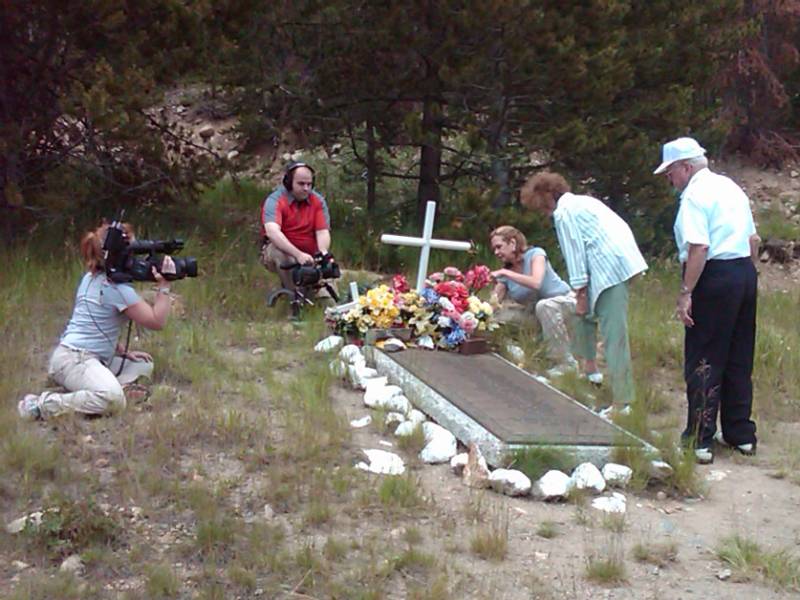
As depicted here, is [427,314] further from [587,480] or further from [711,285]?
[587,480]

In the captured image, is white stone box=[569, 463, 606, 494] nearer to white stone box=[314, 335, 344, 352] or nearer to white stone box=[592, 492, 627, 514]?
white stone box=[592, 492, 627, 514]

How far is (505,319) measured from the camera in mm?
8680

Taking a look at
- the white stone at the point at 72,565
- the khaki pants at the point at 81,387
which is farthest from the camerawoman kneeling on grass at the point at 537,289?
the white stone at the point at 72,565

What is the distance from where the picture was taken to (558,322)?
27.2 feet

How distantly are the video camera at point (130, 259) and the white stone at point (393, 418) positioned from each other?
55.8 inches

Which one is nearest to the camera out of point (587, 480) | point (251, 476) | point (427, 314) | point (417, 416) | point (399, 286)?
point (251, 476)

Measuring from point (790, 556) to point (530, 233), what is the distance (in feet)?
24.3

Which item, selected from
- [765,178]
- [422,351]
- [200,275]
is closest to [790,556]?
[422,351]

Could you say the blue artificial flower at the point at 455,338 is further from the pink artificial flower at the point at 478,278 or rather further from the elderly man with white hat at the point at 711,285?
the elderly man with white hat at the point at 711,285

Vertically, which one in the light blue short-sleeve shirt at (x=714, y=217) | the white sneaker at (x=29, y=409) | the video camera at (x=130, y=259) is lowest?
the white sneaker at (x=29, y=409)

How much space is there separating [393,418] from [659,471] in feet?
5.14

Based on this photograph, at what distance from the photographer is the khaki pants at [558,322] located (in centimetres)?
829

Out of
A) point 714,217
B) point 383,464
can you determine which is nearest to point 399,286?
point 383,464

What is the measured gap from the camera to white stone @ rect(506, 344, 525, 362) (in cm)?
831
